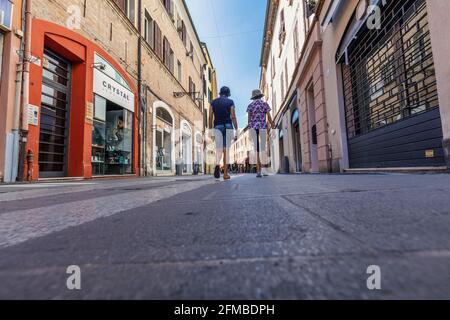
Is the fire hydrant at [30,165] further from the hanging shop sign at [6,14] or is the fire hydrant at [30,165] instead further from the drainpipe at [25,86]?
the hanging shop sign at [6,14]

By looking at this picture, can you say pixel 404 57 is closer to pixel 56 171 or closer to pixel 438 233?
pixel 438 233

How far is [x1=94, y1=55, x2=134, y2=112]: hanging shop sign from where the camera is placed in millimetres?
7211

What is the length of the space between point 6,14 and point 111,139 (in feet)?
12.8

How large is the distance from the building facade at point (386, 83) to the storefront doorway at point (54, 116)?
647 centimetres

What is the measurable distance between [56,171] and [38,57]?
8.00ft

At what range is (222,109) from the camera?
5195mm

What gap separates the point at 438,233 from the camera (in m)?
0.60

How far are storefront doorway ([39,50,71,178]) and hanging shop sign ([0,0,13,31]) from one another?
113cm

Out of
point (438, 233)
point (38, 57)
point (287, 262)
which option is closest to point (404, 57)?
point (438, 233)

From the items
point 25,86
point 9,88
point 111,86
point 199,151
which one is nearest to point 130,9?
point 111,86

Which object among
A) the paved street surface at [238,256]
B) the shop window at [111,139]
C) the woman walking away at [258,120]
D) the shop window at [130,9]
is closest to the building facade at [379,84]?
the woman walking away at [258,120]

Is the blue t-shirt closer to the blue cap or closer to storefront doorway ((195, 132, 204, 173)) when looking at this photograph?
the blue cap

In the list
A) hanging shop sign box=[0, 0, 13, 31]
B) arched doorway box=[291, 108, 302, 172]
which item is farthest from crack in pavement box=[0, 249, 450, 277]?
arched doorway box=[291, 108, 302, 172]

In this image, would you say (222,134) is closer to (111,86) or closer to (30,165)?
(30,165)
